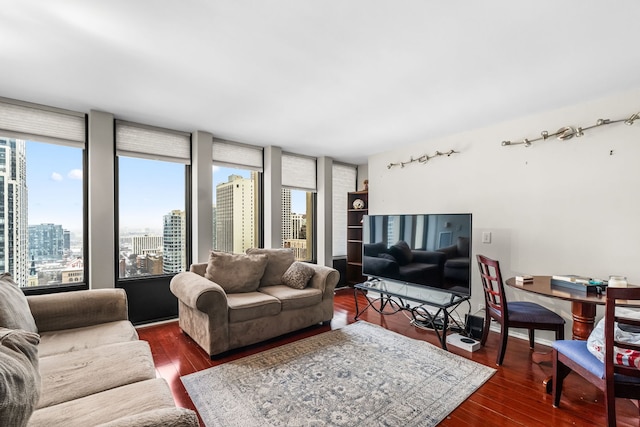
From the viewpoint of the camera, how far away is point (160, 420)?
992 millimetres

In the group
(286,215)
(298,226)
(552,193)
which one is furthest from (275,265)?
(552,193)

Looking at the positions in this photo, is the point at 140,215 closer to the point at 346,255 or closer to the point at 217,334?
the point at 217,334

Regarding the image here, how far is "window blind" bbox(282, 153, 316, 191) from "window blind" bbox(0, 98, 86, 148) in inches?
100

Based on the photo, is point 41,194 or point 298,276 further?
point 298,276

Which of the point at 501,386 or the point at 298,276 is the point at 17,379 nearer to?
the point at 298,276

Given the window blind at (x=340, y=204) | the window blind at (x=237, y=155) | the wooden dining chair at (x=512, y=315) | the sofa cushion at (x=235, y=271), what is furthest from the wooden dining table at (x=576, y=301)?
the window blind at (x=237, y=155)

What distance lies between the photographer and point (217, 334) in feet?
8.56

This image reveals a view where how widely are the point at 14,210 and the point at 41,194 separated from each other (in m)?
0.25

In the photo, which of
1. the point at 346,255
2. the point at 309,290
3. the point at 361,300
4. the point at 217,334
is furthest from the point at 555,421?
the point at 346,255

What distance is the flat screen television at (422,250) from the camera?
300cm

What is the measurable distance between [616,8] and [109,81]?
3399 millimetres

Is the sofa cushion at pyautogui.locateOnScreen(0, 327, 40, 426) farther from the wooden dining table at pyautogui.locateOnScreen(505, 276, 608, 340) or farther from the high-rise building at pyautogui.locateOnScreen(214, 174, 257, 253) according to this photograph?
the high-rise building at pyautogui.locateOnScreen(214, 174, 257, 253)

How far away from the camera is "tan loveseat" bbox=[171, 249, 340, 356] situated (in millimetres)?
2619

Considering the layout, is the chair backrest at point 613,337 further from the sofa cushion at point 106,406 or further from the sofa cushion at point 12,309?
the sofa cushion at point 12,309
